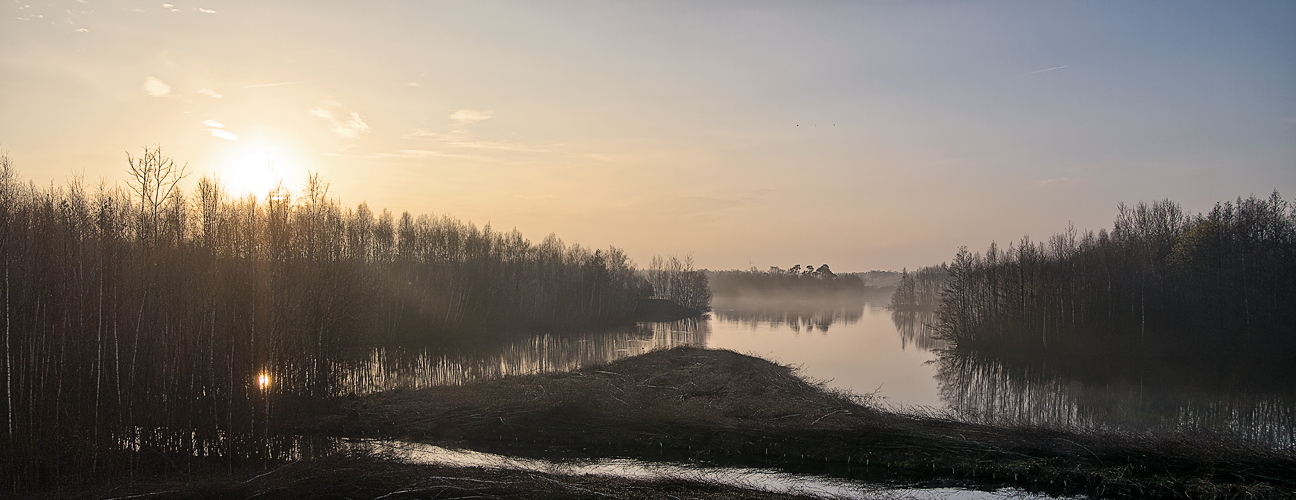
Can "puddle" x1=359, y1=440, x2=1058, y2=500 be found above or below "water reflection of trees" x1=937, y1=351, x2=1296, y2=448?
above

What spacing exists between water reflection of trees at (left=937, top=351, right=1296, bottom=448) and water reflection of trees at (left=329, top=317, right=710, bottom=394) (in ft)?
63.9

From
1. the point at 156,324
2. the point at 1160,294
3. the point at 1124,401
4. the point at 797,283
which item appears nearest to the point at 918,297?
the point at 797,283

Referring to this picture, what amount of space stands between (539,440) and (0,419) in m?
12.8

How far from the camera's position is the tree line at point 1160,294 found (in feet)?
→ 141

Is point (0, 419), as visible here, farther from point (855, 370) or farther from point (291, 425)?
point (855, 370)

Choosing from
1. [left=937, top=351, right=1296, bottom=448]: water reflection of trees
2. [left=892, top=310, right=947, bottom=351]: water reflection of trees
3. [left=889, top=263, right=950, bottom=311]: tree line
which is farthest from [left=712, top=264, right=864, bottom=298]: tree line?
[left=937, top=351, right=1296, bottom=448]: water reflection of trees

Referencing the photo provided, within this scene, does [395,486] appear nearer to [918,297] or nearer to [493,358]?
[493,358]

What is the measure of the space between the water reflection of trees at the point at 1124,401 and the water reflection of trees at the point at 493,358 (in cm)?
Answer: 1947

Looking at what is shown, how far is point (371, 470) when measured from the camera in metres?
14.2

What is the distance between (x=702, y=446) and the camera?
17.7m

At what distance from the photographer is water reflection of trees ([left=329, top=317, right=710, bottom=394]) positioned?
30.2 m

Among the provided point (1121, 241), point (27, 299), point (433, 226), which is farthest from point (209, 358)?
point (1121, 241)

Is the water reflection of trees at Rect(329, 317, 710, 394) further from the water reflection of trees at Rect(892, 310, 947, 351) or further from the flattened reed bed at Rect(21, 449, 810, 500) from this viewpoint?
the water reflection of trees at Rect(892, 310, 947, 351)

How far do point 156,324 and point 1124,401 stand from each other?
3653cm
